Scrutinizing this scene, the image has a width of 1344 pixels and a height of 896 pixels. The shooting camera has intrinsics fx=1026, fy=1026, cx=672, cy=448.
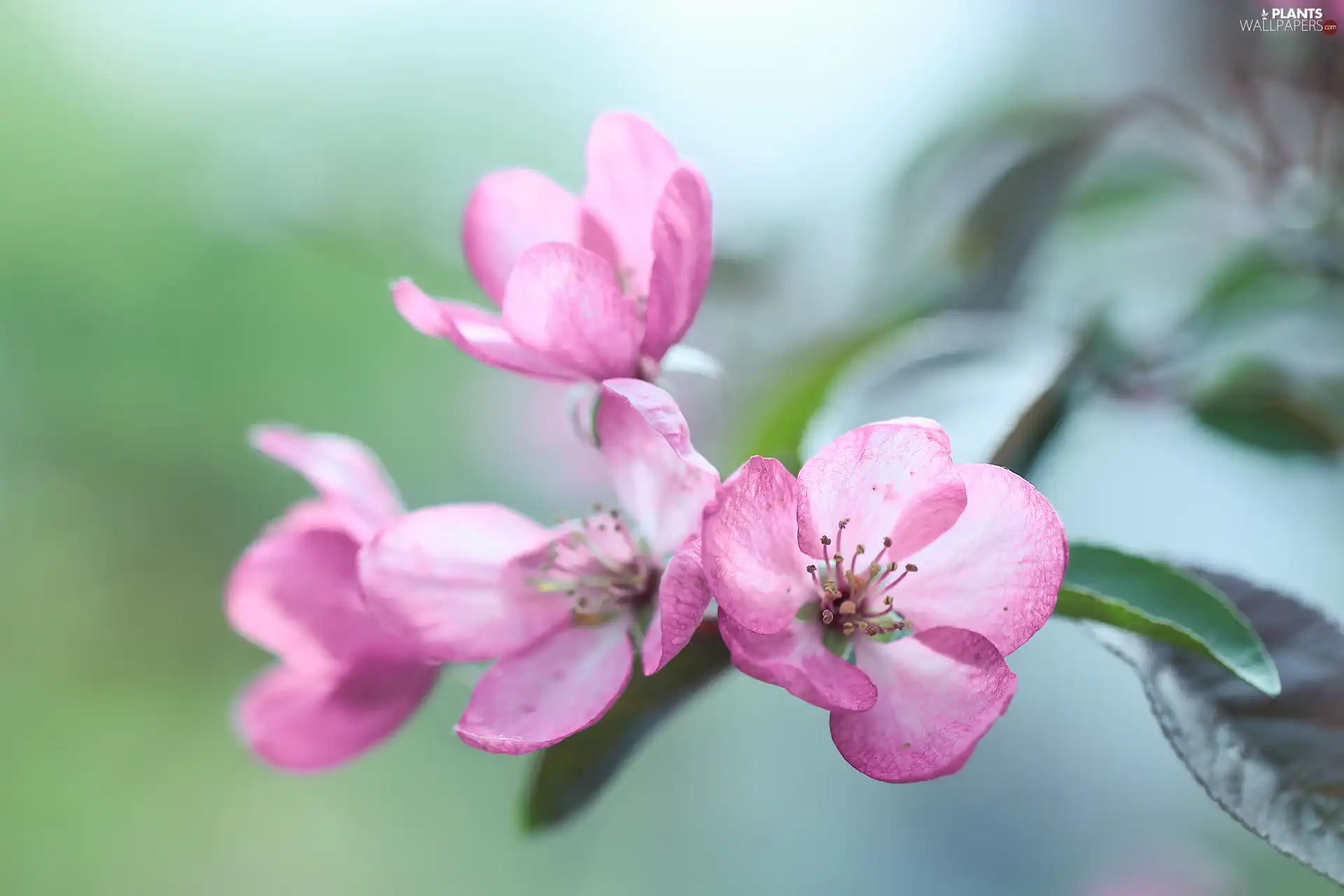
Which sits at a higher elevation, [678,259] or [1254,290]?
[678,259]

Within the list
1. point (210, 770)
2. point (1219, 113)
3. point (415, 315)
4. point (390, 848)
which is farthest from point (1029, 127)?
point (210, 770)

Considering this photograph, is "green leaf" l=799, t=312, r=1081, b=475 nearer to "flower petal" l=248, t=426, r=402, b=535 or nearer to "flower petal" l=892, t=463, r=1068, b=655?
"flower petal" l=892, t=463, r=1068, b=655

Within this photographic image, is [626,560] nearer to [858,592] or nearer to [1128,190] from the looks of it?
[858,592]

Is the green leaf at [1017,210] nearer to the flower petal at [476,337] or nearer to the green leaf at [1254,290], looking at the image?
the green leaf at [1254,290]

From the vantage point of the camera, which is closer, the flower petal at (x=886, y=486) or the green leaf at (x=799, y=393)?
the flower petal at (x=886, y=486)

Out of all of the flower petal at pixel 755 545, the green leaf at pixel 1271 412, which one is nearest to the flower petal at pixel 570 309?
the flower petal at pixel 755 545

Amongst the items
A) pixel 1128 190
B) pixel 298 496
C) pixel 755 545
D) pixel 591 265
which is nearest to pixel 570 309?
pixel 591 265

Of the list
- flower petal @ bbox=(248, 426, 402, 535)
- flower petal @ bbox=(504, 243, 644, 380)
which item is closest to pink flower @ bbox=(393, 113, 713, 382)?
flower petal @ bbox=(504, 243, 644, 380)
